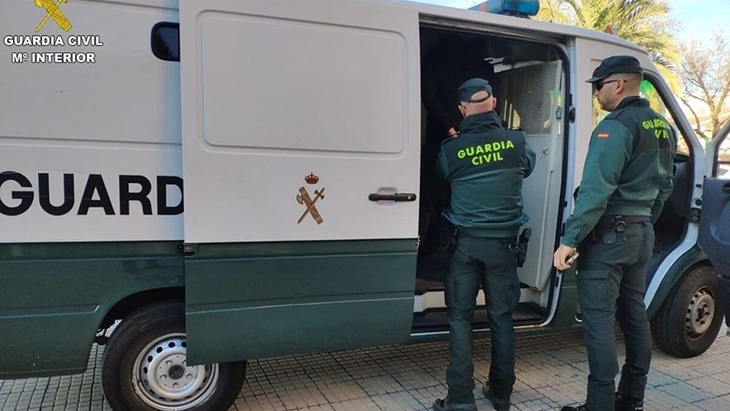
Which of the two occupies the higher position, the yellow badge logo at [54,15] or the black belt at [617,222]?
the yellow badge logo at [54,15]

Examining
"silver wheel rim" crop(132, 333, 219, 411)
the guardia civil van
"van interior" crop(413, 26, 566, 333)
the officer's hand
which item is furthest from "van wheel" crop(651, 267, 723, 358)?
"silver wheel rim" crop(132, 333, 219, 411)

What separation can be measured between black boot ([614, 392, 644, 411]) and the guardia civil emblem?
2.02 meters

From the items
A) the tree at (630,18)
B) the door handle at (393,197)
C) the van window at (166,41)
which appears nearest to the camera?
the van window at (166,41)

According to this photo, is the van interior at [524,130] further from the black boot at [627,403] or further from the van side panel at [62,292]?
the van side panel at [62,292]

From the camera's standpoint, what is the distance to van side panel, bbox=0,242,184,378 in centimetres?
241

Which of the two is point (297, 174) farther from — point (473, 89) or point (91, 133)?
point (473, 89)

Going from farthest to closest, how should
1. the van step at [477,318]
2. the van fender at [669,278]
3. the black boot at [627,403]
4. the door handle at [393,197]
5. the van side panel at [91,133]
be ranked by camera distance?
the van fender at [669,278] → the van step at [477,318] → the black boot at [627,403] → the door handle at [393,197] → the van side panel at [91,133]

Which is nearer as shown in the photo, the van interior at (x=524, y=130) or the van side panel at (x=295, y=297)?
the van side panel at (x=295, y=297)

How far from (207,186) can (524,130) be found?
2.34 metres

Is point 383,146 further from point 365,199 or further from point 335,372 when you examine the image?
point 335,372

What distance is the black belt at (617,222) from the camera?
2.74m

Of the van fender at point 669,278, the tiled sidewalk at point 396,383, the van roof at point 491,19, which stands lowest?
the tiled sidewalk at point 396,383

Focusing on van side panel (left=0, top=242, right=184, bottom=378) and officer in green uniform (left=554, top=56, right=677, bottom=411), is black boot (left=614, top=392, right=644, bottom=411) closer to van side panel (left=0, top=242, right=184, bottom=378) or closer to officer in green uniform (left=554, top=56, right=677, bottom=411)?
officer in green uniform (left=554, top=56, right=677, bottom=411)

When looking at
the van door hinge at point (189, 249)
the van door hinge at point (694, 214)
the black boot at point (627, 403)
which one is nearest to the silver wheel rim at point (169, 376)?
the van door hinge at point (189, 249)
